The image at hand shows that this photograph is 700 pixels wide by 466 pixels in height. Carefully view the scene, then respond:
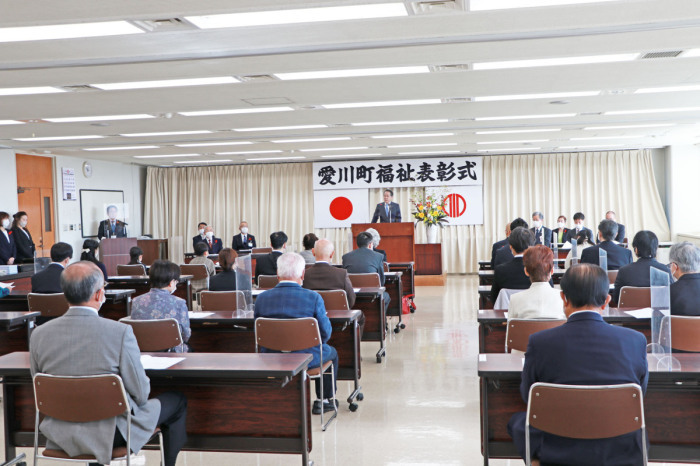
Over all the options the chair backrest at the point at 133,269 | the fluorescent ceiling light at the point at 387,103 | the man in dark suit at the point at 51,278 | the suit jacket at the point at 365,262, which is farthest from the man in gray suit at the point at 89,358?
the chair backrest at the point at 133,269

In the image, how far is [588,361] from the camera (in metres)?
2.38

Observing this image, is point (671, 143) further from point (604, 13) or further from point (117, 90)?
point (117, 90)

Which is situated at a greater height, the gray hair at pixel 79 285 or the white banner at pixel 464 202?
the white banner at pixel 464 202

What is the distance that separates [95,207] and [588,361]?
13.0 meters

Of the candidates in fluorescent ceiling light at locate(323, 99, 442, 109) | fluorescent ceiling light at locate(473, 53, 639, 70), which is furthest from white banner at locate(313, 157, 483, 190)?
fluorescent ceiling light at locate(473, 53, 639, 70)

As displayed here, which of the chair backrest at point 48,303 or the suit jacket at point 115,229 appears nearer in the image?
→ the chair backrest at point 48,303

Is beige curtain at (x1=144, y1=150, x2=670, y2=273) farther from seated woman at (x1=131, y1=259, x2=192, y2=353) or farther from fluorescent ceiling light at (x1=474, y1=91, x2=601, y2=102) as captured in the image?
seated woman at (x1=131, y1=259, x2=192, y2=353)

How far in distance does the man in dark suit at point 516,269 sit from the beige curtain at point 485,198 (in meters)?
7.93

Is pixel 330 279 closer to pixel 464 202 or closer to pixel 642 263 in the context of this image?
pixel 642 263

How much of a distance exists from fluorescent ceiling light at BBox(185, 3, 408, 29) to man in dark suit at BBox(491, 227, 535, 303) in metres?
1.94

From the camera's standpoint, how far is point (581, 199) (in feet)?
46.5

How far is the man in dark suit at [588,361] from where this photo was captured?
2.38 m

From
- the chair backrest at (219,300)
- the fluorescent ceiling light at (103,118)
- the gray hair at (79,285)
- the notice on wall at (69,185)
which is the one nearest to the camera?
the gray hair at (79,285)

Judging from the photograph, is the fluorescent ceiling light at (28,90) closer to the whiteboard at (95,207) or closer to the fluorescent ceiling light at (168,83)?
the fluorescent ceiling light at (168,83)
